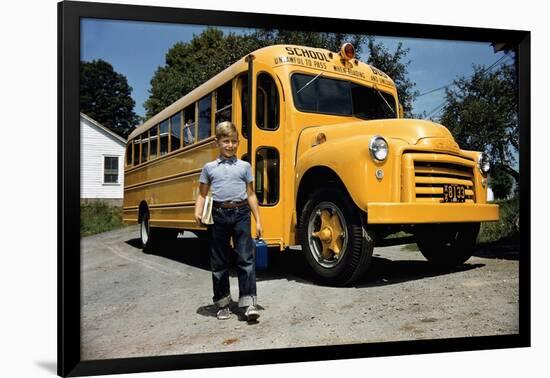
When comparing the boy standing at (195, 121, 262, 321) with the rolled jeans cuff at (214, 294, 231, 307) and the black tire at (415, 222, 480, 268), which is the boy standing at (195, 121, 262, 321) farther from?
the black tire at (415, 222, 480, 268)

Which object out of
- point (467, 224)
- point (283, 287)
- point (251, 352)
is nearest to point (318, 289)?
point (283, 287)

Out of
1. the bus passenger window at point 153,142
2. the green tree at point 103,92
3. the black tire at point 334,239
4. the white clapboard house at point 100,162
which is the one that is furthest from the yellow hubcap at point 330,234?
the green tree at point 103,92

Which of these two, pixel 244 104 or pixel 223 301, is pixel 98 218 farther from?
pixel 244 104

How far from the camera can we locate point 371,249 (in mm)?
4000

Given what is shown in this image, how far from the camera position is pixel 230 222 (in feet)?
12.6

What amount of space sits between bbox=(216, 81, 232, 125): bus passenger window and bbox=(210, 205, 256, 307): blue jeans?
0.74 m

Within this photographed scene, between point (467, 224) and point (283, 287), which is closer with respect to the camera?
point (283, 287)

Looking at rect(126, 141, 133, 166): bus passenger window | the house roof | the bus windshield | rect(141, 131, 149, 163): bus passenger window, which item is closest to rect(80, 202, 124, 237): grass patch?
rect(126, 141, 133, 166): bus passenger window

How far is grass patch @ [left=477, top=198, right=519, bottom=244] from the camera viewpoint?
4.44 meters

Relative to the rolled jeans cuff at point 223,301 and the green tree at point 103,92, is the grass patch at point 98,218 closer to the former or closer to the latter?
the green tree at point 103,92

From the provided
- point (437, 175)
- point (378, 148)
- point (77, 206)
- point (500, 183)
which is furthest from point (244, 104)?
point (500, 183)

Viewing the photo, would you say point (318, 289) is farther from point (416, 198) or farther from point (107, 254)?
point (107, 254)

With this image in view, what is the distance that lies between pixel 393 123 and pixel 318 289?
52.6 inches

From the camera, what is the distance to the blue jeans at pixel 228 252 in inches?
150
